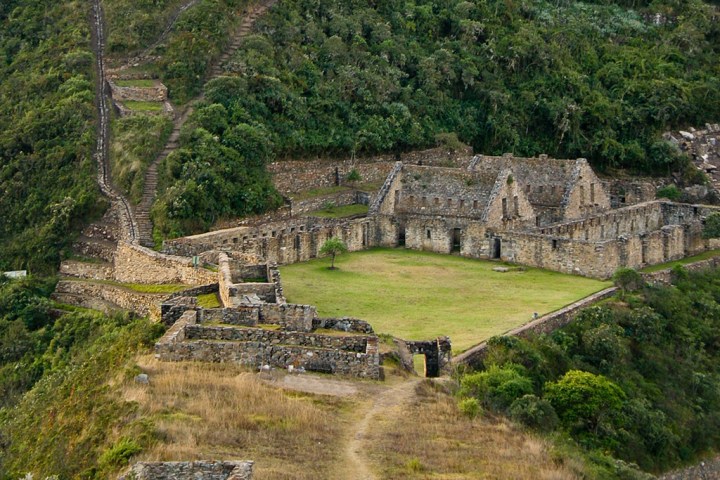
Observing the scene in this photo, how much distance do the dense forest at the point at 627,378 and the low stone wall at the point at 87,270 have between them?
65.5 ft

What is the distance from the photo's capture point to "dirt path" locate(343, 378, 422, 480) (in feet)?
103

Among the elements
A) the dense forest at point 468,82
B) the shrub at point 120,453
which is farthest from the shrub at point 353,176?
the shrub at point 120,453

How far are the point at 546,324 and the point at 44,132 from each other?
31.1 meters

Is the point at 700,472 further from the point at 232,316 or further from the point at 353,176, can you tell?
the point at 353,176

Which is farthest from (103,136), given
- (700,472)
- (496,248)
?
(700,472)

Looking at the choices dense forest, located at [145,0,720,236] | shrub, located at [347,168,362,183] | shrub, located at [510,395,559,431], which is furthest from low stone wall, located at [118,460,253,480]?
shrub, located at [347,168,362,183]

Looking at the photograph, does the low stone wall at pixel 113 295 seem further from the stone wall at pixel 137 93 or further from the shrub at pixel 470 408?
the shrub at pixel 470 408

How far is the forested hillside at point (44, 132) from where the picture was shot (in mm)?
67562

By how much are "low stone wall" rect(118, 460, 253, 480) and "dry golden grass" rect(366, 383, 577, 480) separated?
3.37 m

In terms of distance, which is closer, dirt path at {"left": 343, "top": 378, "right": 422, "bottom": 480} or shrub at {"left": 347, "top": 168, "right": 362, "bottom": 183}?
dirt path at {"left": 343, "top": 378, "right": 422, "bottom": 480}

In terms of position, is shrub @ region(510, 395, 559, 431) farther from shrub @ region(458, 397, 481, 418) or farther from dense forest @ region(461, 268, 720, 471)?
shrub @ region(458, 397, 481, 418)

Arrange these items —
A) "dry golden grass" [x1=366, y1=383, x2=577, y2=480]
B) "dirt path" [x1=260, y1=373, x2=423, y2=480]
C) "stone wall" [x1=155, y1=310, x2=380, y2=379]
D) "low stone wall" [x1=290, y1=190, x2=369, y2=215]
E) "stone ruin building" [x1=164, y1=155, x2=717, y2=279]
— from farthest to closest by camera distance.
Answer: "low stone wall" [x1=290, y1=190, x2=369, y2=215] < "stone ruin building" [x1=164, y1=155, x2=717, y2=279] < "stone wall" [x1=155, y1=310, x2=380, y2=379] < "dirt path" [x1=260, y1=373, x2=423, y2=480] < "dry golden grass" [x1=366, y1=383, x2=577, y2=480]

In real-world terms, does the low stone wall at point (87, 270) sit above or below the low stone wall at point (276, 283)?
below

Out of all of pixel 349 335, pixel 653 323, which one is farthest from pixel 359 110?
pixel 349 335
